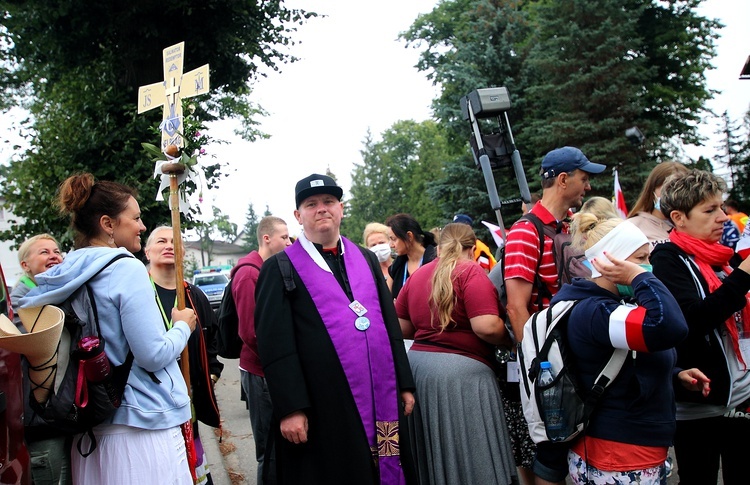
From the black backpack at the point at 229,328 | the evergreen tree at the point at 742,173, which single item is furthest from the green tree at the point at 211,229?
the evergreen tree at the point at 742,173

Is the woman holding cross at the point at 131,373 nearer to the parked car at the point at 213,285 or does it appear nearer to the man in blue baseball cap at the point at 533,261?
the man in blue baseball cap at the point at 533,261

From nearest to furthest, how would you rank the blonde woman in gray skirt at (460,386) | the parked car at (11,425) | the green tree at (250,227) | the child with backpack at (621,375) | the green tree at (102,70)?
the parked car at (11,425) < the child with backpack at (621,375) < the blonde woman in gray skirt at (460,386) < the green tree at (102,70) < the green tree at (250,227)

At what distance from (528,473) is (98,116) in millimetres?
9225

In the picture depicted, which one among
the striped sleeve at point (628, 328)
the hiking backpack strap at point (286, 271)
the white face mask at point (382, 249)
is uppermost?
the white face mask at point (382, 249)

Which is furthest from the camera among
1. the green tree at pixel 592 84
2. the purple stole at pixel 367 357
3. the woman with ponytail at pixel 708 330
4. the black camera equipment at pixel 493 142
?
the green tree at pixel 592 84

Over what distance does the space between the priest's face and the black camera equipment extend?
160 cm

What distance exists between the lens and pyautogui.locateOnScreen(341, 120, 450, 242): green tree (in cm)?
6122

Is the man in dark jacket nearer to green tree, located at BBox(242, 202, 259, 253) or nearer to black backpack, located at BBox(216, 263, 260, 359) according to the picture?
black backpack, located at BBox(216, 263, 260, 359)

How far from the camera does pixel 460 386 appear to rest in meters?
3.62

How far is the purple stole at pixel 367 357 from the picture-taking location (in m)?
3.16

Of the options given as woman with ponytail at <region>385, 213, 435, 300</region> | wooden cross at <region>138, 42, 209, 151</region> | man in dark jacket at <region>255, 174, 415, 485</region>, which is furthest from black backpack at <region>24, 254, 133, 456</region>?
woman with ponytail at <region>385, 213, 435, 300</region>

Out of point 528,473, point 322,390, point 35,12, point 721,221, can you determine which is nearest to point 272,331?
point 322,390

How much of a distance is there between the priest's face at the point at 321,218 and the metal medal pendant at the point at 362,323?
513 mm

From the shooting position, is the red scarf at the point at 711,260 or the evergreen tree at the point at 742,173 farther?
the evergreen tree at the point at 742,173
